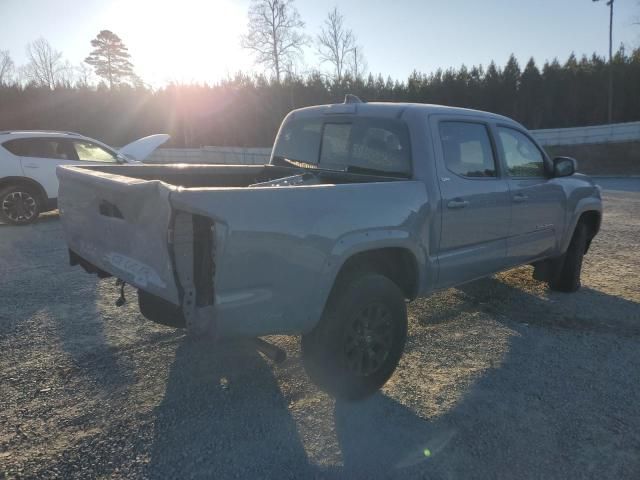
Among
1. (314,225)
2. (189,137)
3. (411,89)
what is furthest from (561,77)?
(314,225)

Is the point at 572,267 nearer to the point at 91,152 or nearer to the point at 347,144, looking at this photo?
the point at 347,144

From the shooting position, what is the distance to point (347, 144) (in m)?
4.04

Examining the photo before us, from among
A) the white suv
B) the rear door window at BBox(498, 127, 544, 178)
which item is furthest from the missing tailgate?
the white suv

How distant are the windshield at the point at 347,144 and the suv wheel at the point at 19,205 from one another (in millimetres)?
6361

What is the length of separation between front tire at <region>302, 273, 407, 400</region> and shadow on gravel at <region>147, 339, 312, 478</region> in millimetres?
399

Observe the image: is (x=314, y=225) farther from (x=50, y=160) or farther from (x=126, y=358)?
(x=50, y=160)

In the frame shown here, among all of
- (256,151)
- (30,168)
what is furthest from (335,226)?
(256,151)

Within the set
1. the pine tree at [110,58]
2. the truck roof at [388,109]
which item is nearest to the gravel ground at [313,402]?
the truck roof at [388,109]

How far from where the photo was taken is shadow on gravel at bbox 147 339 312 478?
2.49 m

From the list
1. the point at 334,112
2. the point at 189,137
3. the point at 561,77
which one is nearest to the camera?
the point at 334,112

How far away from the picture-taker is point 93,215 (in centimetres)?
319

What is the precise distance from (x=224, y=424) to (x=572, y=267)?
4.23 metres

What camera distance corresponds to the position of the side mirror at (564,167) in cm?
475

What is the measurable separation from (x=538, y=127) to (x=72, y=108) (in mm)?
34733
